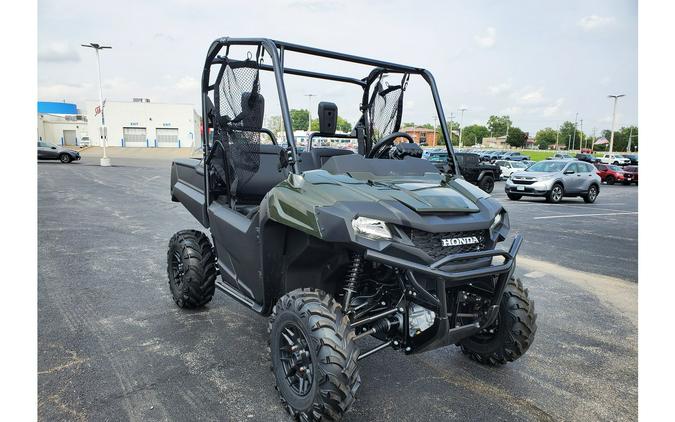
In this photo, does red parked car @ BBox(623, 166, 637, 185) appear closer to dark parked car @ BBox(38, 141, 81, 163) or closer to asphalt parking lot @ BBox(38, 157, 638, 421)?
asphalt parking lot @ BBox(38, 157, 638, 421)

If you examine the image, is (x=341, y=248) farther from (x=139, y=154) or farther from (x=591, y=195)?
(x=139, y=154)

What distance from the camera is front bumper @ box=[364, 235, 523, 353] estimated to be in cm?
238

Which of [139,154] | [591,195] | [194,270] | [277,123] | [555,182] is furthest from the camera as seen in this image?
[139,154]

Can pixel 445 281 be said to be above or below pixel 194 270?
above

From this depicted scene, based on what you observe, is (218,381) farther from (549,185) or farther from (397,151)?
(549,185)

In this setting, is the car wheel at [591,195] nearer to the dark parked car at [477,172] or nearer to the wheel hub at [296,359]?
the dark parked car at [477,172]

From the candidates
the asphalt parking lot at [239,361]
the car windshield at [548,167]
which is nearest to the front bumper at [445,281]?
the asphalt parking lot at [239,361]

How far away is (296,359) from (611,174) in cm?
3174

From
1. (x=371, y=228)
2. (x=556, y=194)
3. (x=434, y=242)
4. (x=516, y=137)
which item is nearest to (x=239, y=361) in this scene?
(x=371, y=228)

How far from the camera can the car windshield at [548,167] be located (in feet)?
55.2

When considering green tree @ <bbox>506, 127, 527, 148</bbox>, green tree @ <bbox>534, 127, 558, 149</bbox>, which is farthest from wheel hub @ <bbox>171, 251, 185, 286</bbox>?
green tree @ <bbox>534, 127, 558, 149</bbox>

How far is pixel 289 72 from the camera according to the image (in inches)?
170

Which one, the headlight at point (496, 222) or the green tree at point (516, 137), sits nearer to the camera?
the headlight at point (496, 222)

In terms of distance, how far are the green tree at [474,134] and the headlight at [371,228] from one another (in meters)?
135
